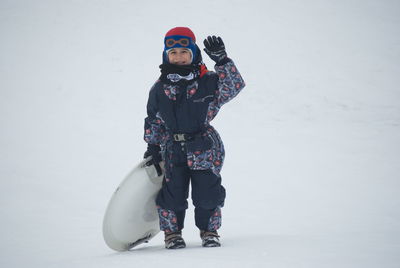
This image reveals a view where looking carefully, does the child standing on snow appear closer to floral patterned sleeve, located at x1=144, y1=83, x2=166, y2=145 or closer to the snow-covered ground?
floral patterned sleeve, located at x1=144, y1=83, x2=166, y2=145

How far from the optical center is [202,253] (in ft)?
7.05

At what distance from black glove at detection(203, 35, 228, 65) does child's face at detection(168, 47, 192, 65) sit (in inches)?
7.3

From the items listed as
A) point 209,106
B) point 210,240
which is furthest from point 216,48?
point 210,240

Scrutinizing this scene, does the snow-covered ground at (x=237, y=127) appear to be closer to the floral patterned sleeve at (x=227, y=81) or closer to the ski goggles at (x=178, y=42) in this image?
the floral patterned sleeve at (x=227, y=81)

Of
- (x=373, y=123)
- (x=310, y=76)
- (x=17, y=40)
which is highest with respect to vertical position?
(x=17, y=40)

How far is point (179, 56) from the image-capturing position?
2.50m

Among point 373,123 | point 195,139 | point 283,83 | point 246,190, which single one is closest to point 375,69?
point 283,83

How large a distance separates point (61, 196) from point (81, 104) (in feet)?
16.2

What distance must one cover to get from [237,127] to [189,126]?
229 inches

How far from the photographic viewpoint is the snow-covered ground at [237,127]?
2.75m

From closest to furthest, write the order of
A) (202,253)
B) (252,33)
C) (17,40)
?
(202,253) → (17,40) → (252,33)

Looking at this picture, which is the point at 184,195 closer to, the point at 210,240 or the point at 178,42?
the point at 210,240

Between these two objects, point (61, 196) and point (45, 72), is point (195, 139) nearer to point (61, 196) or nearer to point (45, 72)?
point (61, 196)

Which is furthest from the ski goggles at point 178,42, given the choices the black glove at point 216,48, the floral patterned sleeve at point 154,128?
the floral patterned sleeve at point 154,128
